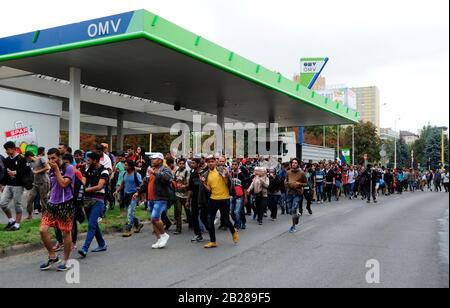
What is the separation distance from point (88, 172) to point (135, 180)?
309 cm

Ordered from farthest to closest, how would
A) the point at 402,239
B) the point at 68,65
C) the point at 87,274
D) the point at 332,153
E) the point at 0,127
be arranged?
the point at 332,153 → the point at 68,65 → the point at 0,127 → the point at 402,239 → the point at 87,274

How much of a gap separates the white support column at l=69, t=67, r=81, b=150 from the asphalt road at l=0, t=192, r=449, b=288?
707 cm

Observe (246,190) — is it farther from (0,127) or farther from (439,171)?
(439,171)

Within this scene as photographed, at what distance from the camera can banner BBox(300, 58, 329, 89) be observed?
105 feet

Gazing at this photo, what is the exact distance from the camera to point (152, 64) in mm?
15078

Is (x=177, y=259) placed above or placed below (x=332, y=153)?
below

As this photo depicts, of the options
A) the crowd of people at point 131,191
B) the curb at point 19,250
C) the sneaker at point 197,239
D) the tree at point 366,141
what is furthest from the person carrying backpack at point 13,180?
the tree at point 366,141

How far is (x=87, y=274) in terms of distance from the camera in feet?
21.0

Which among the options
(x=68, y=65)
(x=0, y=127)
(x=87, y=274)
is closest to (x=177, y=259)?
(x=87, y=274)

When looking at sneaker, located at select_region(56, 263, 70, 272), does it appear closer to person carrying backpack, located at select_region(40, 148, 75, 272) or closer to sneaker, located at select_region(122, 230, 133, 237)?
person carrying backpack, located at select_region(40, 148, 75, 272)

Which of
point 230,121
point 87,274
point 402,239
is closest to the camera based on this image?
point 87,274

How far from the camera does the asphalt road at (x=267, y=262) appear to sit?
5.93 m

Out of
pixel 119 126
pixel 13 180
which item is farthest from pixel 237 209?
pixel 119 126

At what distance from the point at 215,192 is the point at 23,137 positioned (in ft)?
29.4
